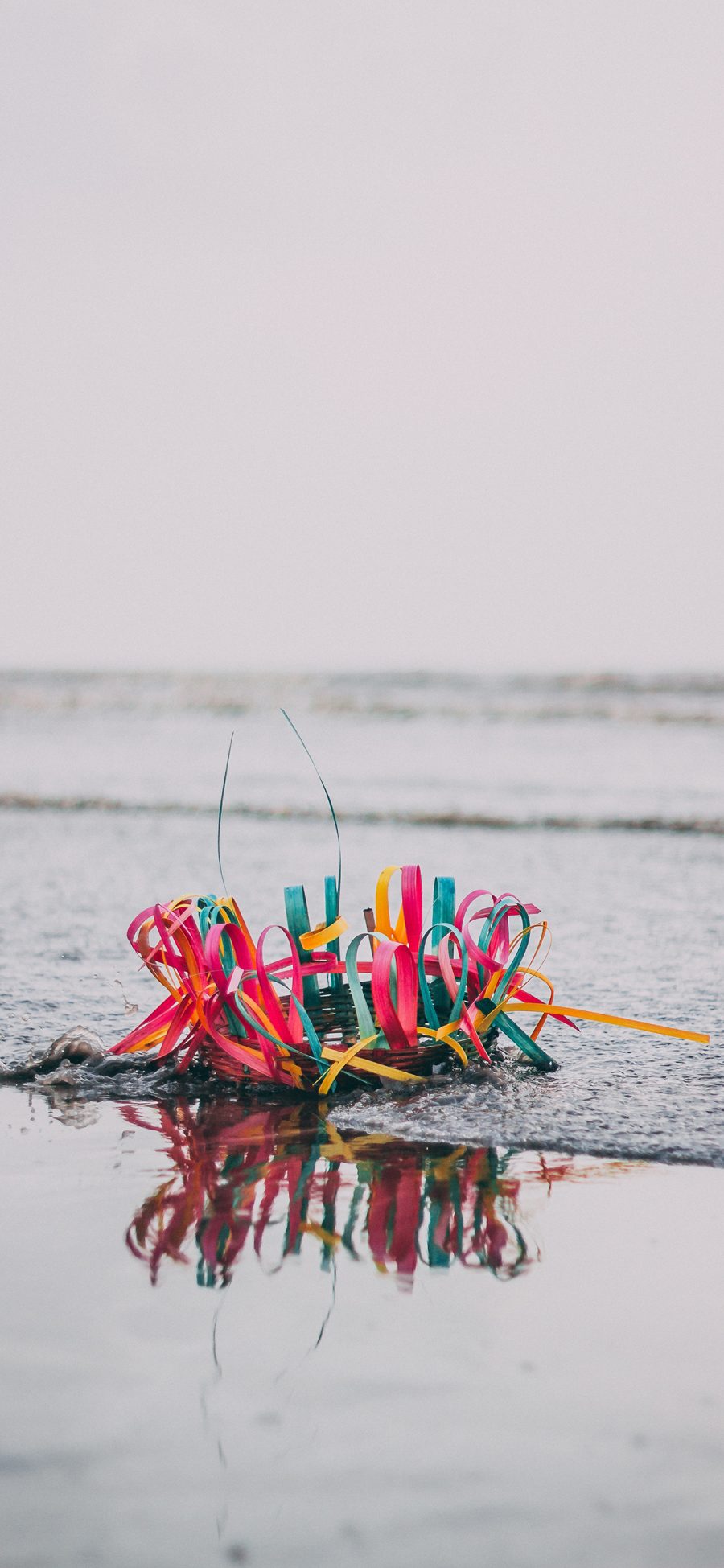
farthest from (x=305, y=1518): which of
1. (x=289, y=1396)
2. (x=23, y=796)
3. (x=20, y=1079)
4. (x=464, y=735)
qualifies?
(x=464, y=735)

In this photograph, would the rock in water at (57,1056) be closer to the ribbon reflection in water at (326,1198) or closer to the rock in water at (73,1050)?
the rock in water at (73,1050)

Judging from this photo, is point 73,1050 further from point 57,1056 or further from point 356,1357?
point 356,1357

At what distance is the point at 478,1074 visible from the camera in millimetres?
2578

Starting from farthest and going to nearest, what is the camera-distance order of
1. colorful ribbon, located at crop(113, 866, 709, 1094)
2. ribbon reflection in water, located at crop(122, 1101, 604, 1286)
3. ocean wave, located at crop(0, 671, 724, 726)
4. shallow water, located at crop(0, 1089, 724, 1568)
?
ocean wave, located at crop(0, 671, 724, 726) → colorful ribbon, located at crop(113, 866, 709, 1094) → ribbon reflection in water, located at crop(122, 1101, 604, 1286) → shallow water, located at crop(0, 1089, 724, 1568)

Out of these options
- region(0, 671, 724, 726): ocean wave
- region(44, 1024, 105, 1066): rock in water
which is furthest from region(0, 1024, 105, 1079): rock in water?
region(0, 671, 724, 726): ocean wave

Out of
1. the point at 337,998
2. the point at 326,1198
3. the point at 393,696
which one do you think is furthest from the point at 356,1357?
the point at 393,696

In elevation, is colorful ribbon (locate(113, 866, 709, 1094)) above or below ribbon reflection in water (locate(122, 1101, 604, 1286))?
above

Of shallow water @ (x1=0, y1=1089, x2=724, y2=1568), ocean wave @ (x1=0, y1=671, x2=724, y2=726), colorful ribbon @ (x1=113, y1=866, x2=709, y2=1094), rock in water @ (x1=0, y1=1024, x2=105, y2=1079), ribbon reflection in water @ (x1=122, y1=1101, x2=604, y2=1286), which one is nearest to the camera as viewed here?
shallow water @ (x1=0, y1=1089, x2=724, y2=1568)

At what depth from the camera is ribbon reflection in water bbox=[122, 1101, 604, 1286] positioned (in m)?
1.85

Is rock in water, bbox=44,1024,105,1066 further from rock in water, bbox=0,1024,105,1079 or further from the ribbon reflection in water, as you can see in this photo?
the ribbon reflection in water

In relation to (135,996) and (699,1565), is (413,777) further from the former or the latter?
(699,1565)

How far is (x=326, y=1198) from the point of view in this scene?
80.8 inches

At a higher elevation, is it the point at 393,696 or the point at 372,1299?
the point at 393,696

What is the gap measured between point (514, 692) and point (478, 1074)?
1566 centimetres
